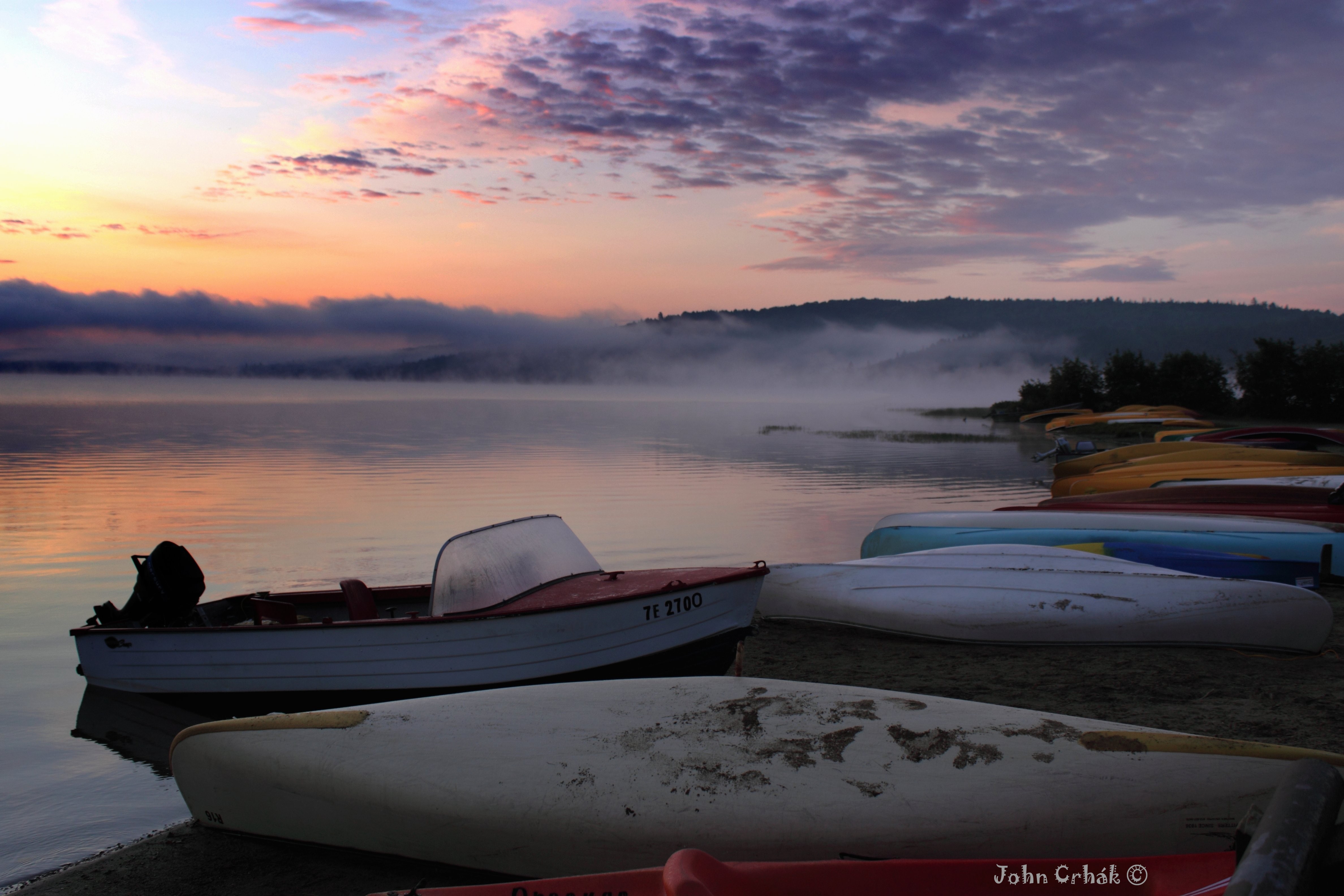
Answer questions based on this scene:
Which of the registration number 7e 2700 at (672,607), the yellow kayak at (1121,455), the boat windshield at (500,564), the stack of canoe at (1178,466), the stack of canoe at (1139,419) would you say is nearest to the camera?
the registration number 7e 2700 at (672,607)

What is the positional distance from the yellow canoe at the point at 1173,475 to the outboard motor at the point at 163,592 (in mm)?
15621

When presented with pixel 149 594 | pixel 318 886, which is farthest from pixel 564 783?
pixel 149 594

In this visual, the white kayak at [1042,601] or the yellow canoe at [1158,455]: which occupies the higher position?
the yellow canoe at [1158,455]

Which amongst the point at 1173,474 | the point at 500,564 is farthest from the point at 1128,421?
the point at 500,564

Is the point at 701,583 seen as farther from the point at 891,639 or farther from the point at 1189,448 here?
the point at 1189,448

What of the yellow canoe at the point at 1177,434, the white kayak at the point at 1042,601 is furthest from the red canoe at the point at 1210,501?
the yellow canoe at the point at 1177,434

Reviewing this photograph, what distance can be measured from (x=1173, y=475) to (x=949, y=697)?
44.9ft

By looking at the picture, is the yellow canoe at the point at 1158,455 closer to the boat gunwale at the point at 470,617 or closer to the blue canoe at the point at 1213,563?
the blue canoe at the point at 1213,563

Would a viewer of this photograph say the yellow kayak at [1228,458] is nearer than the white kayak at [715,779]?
No

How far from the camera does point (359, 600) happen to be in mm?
7895

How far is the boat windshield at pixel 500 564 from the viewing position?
7.23m

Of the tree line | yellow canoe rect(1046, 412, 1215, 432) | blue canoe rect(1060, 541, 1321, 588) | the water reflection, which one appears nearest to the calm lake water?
the water reflection

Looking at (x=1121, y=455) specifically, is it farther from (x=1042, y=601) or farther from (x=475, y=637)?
(x=475, y=637)

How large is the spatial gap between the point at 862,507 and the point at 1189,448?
8517 mm
